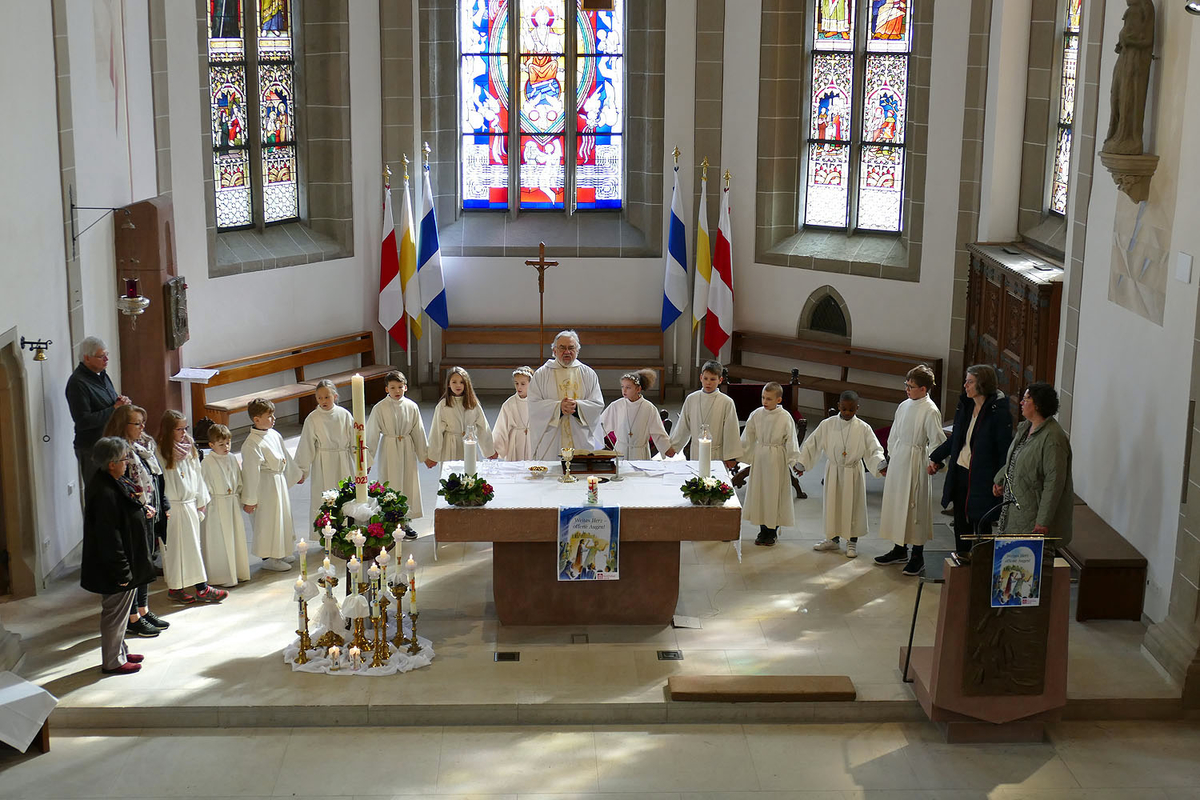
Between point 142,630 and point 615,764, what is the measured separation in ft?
10.9

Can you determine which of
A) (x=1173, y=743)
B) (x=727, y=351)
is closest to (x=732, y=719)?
(x=1173, y=743)

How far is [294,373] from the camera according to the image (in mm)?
14508

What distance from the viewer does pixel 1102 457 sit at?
9.67m

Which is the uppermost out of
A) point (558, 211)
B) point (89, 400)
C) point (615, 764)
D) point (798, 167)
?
point (798, 167)

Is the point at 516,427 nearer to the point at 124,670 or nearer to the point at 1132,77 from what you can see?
the point at 124,670

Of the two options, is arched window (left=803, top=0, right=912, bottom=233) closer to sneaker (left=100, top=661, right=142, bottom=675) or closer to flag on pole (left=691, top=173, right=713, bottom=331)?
flag on pole (left=691, top=173, right=713, bottom=331)

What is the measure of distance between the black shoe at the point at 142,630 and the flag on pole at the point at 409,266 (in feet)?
22.8

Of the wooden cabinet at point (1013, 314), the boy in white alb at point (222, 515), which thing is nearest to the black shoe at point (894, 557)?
the wooden cabinet at point (1013, 314)

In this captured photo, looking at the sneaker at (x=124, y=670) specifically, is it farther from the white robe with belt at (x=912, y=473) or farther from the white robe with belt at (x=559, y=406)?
the white robe with belt at (x=912, y=473)

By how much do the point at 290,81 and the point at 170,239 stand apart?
4084 millimetres

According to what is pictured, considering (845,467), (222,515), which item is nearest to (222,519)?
(222,515)

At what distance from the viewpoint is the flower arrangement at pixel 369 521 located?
27.2 ft

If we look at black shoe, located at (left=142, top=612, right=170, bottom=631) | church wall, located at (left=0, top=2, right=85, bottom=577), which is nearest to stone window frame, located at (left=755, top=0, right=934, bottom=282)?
church wall, located at (left=0, top=2, right=85, bottom=577)

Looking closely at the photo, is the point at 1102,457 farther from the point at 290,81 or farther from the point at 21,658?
the point at 290,81
